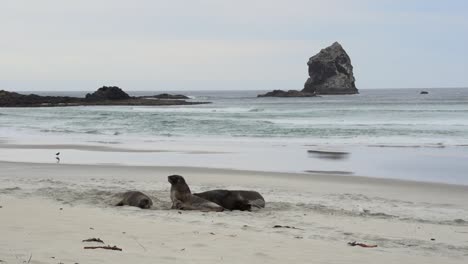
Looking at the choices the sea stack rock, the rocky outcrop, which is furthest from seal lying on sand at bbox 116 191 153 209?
the sea stack rock

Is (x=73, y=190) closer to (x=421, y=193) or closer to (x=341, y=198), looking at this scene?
(x=341, y=198)

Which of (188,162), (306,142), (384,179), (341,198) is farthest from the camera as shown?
(306,142)

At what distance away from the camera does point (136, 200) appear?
859 cm

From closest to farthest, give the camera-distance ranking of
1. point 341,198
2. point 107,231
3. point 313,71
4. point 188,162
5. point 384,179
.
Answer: point 107,231
point 341,198
point 384,179
point 188,162
point 313,71

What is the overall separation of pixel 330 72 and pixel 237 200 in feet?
371

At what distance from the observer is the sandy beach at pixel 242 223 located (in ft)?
18.1

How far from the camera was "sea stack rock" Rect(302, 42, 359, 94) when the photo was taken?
118 metres

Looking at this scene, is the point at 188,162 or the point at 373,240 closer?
the point at 373,240

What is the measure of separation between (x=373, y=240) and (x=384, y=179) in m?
6.07

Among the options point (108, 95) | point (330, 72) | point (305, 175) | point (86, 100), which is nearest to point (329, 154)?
point (305, 175)

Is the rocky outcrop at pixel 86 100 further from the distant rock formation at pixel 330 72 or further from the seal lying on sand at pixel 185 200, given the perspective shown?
the seal lying on sand at pixel 185 200

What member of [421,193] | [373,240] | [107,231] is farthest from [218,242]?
[421,193]

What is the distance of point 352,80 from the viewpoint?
12450cm

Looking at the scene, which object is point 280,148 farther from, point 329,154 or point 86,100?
point 86,100
